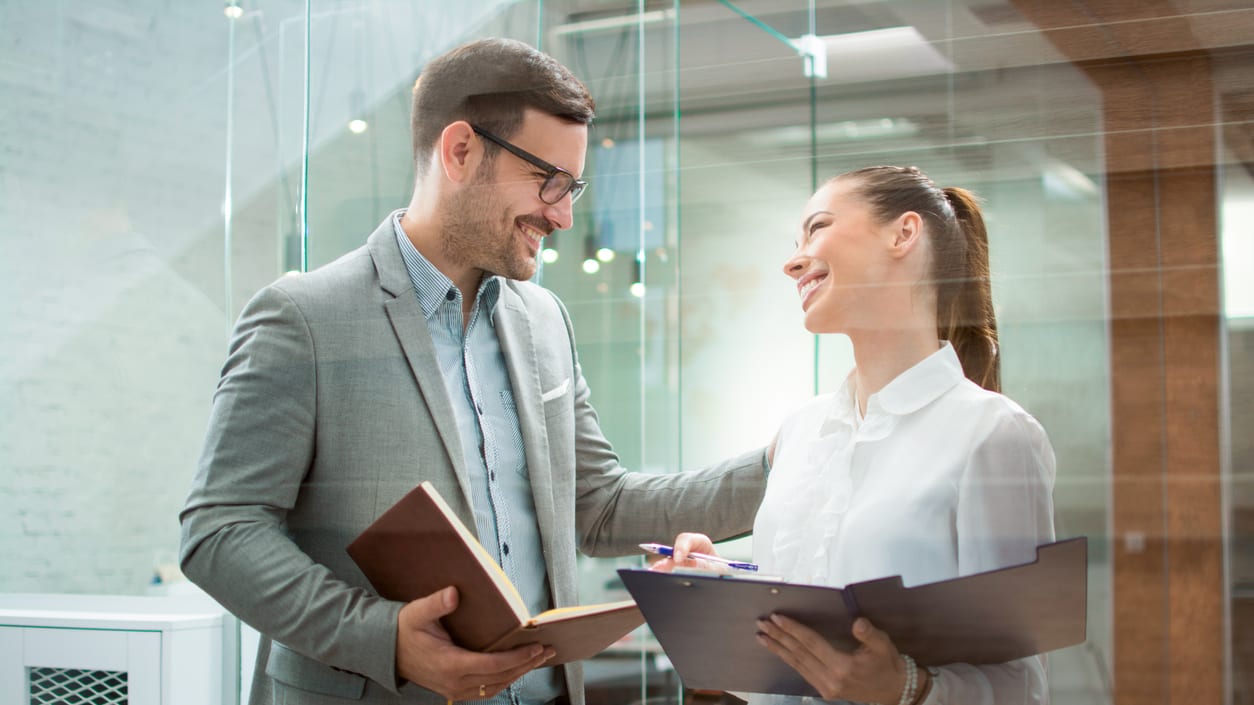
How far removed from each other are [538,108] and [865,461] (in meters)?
0.67

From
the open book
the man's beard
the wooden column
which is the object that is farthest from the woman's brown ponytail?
the man's beard

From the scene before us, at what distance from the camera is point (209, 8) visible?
224cm

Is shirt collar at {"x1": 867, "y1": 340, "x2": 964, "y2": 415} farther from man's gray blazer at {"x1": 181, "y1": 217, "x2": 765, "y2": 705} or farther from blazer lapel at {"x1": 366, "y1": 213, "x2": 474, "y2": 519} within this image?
blazer lapel at {"x1": 366, "y1": 213, "x2": 474, "y2": 519}

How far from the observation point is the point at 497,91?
5.04 ft

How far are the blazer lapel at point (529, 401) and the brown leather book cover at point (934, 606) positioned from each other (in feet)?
1.21

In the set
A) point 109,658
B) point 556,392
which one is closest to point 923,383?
point 556,392

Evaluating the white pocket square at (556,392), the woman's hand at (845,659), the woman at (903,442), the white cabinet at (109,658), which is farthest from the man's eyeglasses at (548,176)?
the white cabinet at (109,658)

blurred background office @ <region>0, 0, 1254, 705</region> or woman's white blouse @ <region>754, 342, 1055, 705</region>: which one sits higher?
blurred background office @ <region>0, 0, 1254, 705</region>

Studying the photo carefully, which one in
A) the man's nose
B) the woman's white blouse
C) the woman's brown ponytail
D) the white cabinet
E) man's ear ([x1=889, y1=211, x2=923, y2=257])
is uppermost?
the man's nose

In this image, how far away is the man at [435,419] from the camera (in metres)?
1.50

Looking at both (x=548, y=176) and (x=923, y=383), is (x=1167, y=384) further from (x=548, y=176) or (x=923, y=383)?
(x=548, y=176)

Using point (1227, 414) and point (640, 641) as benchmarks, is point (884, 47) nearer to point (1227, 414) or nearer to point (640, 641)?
point (1227, 414)

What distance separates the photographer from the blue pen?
1349mm

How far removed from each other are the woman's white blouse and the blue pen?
64 millimetres
